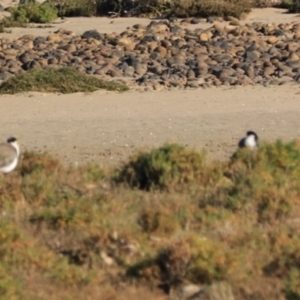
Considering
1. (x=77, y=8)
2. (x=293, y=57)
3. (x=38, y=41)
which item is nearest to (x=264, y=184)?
(x=293, y=57)

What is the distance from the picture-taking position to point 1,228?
29.0 ft

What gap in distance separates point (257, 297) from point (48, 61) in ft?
58.0

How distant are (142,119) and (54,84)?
361 cm

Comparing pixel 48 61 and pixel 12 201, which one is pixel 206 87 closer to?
pixel 48 61

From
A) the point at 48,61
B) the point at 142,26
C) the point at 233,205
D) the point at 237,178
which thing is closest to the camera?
the point at 233,205

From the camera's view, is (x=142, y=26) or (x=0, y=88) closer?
(x=0, y=88)

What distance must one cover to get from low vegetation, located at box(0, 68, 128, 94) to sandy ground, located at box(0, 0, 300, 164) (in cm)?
29

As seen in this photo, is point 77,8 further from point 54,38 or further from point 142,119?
point 142,119

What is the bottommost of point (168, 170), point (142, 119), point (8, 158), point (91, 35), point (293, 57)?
point (91, 35)

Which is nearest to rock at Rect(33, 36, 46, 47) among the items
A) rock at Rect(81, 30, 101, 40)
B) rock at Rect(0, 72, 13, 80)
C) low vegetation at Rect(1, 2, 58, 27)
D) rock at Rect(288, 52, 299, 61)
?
rock at Rect(81, 30, 101, 40)

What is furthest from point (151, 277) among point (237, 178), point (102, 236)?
point (237, 178)

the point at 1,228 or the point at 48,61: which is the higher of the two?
the point at 1,228

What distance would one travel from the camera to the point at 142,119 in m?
17.8

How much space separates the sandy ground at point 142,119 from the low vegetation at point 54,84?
29 centimetres
